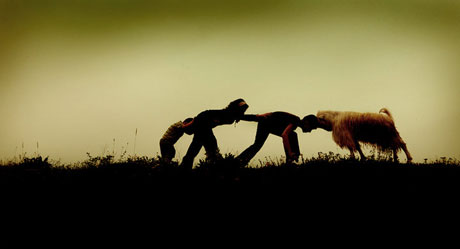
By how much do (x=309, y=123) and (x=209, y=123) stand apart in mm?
1739

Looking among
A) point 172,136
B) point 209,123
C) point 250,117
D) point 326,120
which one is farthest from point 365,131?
point 172,136

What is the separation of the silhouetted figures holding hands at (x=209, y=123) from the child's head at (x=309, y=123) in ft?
3.46

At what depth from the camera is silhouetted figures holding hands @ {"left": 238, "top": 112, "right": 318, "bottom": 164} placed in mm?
4953

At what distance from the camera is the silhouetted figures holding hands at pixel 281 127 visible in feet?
16.3

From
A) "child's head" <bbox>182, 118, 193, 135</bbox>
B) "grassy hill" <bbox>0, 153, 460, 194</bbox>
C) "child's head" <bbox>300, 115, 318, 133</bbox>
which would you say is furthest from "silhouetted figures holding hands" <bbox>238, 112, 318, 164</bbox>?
"child's head" <bbox>182, 118, 193, 135</bbox>

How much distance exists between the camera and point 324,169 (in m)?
3.90

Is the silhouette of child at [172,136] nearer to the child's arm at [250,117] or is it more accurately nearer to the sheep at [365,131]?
the child's arm at [250,117]

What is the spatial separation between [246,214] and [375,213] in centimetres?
120

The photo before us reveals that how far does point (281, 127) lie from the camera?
520 centimetres

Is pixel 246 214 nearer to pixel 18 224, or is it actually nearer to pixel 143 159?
pixel 18 224

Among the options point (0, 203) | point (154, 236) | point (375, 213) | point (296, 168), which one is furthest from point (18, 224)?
point (375, 213)

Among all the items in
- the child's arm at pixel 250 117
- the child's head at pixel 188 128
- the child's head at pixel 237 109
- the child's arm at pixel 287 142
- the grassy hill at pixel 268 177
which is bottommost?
the grassy hill at pixel 268 177

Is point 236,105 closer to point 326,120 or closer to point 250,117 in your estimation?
point 250,117

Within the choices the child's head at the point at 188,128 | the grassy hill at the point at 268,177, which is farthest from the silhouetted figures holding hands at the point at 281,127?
the child's head at the point at 188,128
